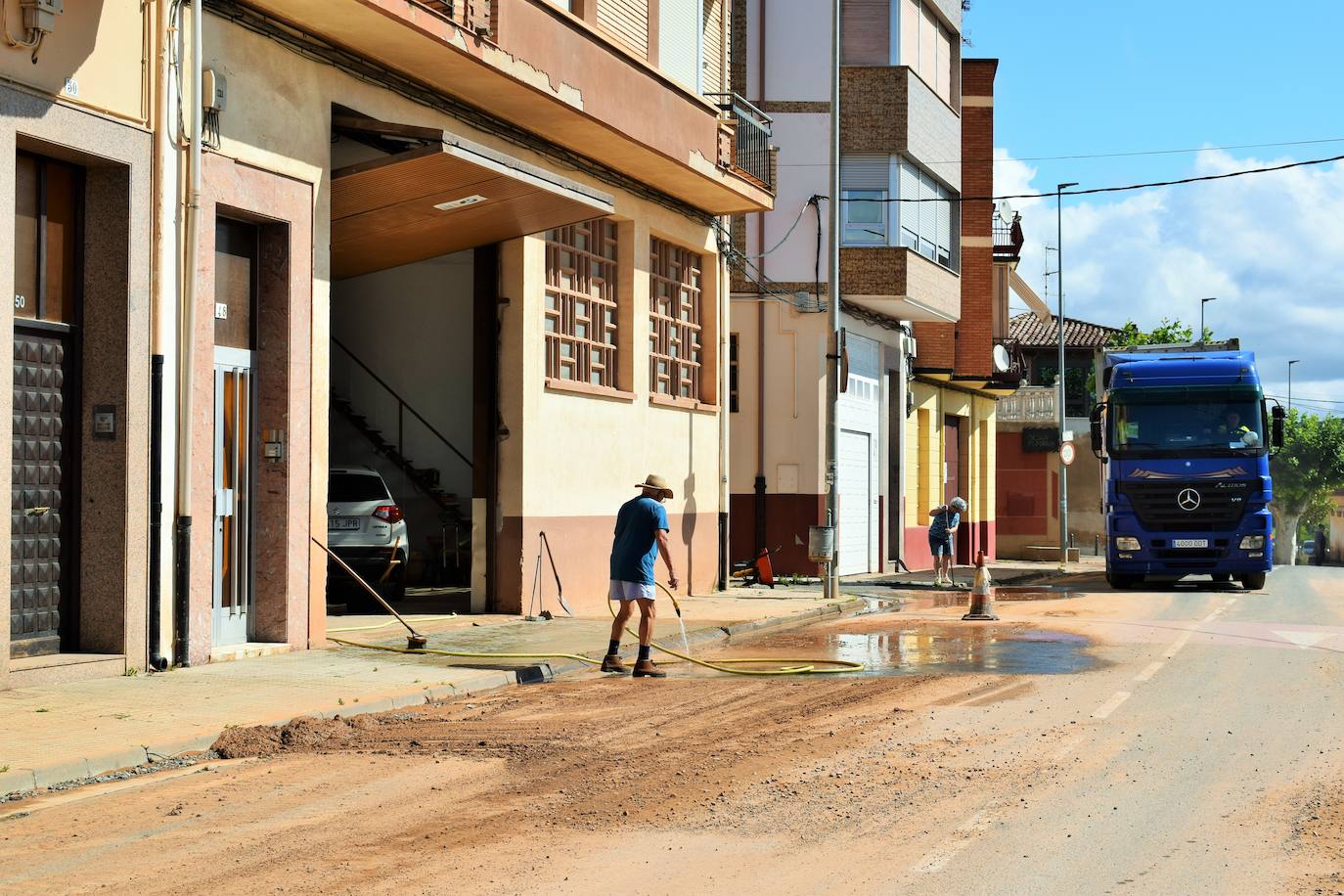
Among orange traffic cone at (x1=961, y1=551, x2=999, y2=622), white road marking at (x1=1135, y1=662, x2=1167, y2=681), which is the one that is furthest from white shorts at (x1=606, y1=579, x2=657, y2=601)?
orange traffic cone at (x1=961, y1=551, x2=999, y2=622)

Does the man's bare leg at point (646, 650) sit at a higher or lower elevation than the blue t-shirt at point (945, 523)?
lower

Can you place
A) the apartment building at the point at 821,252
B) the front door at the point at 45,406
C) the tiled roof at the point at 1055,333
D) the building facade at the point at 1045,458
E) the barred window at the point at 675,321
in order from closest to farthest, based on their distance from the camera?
the front door at the point at 45,406 < the barred window at the point at 675,321 < the apartment building at the point at 821,252 < the building facade at the point at 1045,458 < the tiled roof at the point at 1055,333

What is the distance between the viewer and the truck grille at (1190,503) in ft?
83.9

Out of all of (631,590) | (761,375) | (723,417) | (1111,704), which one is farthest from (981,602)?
(761,375)

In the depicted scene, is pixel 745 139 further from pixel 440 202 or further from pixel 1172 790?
pixel 1172 790

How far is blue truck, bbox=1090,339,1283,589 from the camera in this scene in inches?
1003

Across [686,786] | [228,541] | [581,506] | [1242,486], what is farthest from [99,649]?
[1242,486]

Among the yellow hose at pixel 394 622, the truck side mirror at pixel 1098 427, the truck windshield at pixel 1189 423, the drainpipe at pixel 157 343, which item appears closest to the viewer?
the drainpipe at pixel 157 343

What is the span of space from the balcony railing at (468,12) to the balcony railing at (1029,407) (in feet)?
144

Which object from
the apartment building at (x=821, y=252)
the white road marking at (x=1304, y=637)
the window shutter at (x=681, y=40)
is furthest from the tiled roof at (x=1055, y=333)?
the white road marking at (x=1304, y=637)

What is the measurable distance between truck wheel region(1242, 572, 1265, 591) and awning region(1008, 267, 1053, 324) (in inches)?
946

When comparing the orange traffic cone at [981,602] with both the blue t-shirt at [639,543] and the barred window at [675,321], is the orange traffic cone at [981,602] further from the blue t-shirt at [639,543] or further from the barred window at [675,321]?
the blue t-shirt at [639,543]

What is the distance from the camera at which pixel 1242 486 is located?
83.6ft

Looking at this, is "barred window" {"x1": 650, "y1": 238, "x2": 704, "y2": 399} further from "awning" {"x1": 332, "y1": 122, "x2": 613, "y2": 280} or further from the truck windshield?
the truck windshield
